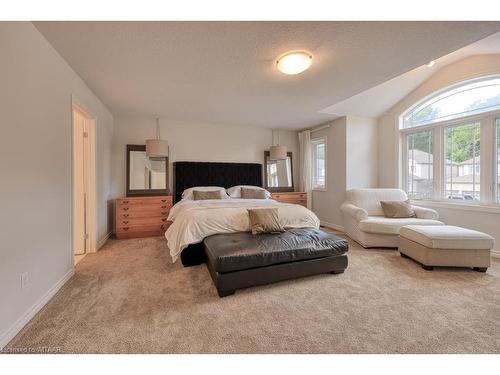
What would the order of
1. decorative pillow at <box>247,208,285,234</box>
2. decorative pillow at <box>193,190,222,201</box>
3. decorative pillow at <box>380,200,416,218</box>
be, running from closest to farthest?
decorative pillow at <box>247,208,285,234</box> → decorative pillow at <box>380,200,416,218</box> → decorative pillow at <box>193,190,222,201</box>

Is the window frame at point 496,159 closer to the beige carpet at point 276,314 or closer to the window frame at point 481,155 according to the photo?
the window frame at point 481,155

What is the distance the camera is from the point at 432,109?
3.90 metres

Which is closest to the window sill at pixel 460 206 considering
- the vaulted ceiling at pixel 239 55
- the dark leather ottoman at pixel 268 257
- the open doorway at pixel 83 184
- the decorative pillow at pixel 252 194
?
the vaulted ceiling at pixel 239 55

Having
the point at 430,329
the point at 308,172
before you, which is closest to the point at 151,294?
the point at 430,329

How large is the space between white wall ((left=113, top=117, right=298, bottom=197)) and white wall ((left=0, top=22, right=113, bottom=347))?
1.94m

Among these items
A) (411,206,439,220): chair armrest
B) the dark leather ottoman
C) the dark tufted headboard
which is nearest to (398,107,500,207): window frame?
(411,206,439,220): chair armrest

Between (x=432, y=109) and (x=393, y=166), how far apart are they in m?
1.20

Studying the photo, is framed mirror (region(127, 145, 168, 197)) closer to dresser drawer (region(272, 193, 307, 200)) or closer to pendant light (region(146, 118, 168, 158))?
pendant light (region(146, 118, 168, 158))

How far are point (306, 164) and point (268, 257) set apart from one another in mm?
3706

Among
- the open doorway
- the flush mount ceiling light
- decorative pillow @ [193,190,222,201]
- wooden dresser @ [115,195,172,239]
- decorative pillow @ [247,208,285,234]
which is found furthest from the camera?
decorative pillow @ [193,190,222,201]

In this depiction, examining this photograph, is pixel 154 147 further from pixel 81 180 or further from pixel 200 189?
pixel 81 180

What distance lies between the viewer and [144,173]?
435cm

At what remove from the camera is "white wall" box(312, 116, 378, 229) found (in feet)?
14.6

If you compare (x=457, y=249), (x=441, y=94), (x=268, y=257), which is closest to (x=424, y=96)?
(x=441, y=94)
